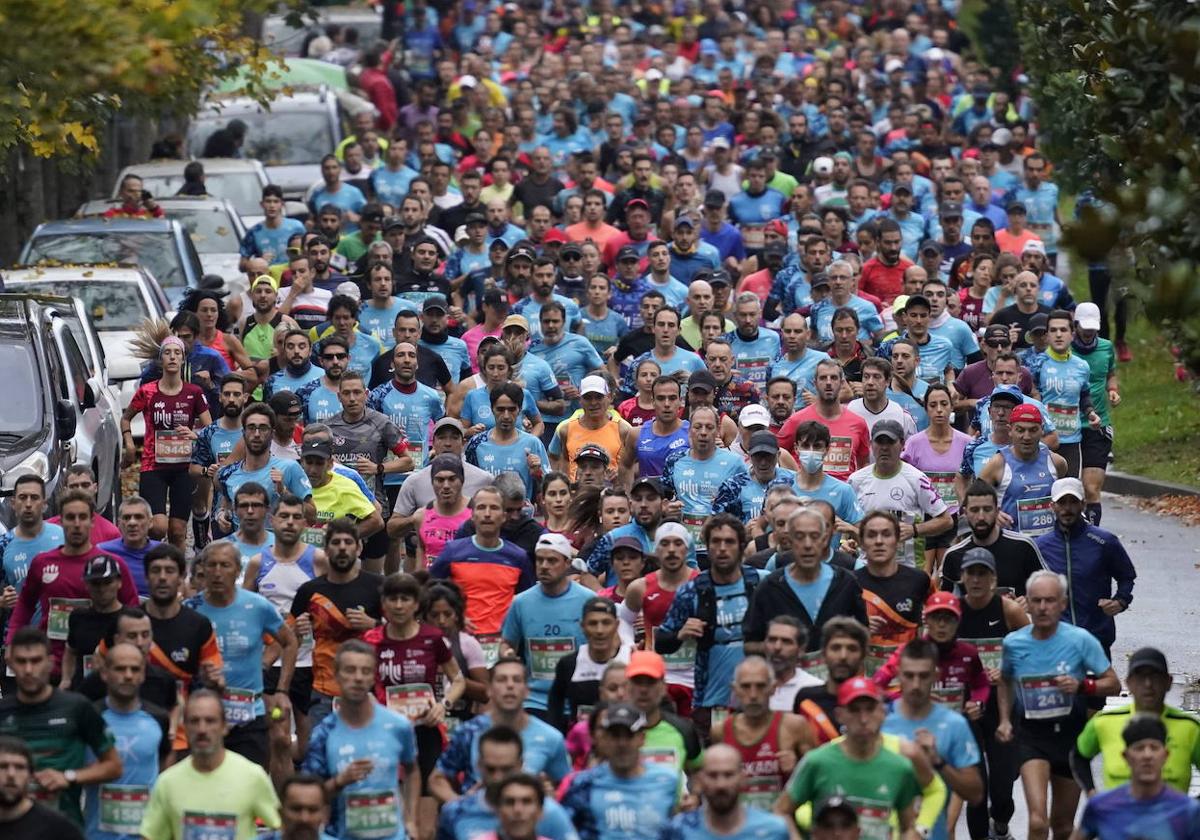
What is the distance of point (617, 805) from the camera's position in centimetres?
1120

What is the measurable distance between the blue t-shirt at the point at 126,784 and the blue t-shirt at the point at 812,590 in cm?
304

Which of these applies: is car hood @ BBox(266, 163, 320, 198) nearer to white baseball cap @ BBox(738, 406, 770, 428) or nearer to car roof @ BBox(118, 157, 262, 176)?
car roof @ BBox(118, 157, 262, 176)

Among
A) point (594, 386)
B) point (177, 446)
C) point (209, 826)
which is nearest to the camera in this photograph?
point (209, 826)

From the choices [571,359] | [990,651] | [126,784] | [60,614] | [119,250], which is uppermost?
[990,651]

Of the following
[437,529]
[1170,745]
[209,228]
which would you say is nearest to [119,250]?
[209,228]

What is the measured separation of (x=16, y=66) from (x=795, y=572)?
4.21m

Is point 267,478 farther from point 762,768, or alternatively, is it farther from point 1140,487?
point 1140,487

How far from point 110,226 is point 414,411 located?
7179 mm

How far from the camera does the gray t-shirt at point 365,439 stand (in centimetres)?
1753

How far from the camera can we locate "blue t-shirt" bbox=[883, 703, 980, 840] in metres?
12.0

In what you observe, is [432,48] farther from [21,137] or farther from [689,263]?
[21,137]

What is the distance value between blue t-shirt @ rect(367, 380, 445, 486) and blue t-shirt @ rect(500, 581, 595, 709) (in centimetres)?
462

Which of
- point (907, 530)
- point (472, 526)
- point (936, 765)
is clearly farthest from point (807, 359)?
point (936, 765)

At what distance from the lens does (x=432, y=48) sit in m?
40.8
